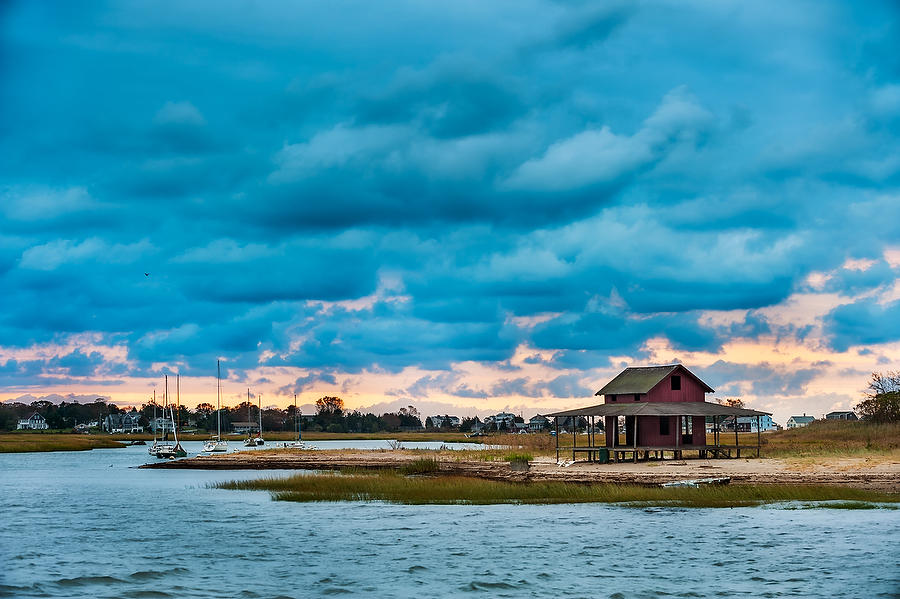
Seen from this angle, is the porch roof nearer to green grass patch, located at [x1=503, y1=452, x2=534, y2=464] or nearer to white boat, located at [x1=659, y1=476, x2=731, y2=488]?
green grass patch, located at [x1=503, y1=452, x2=534, y2=464]

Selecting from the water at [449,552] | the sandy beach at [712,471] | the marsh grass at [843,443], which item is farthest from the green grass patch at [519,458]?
the water at [449,552]

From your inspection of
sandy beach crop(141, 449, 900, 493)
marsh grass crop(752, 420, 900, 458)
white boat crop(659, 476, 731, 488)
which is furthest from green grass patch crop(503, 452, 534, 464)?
marsh grass crop(752, 420, 900, 458)

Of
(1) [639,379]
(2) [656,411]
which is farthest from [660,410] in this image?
(1) [639,379]

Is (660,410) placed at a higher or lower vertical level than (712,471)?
higher

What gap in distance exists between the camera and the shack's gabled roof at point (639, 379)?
202ft

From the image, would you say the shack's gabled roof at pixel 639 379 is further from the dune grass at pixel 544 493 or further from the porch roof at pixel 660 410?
the dune grass at pixel 544 493

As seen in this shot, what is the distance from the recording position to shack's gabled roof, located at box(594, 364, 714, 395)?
6162 cm

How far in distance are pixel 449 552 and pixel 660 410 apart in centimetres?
2974

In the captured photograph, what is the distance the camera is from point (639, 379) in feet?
207

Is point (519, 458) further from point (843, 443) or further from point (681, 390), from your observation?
point (843, 443)

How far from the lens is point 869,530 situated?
32000mm

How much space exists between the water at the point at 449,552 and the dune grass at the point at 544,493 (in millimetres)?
1985

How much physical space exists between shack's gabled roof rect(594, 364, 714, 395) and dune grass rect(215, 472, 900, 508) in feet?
55.2

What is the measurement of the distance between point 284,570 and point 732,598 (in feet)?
43.9
